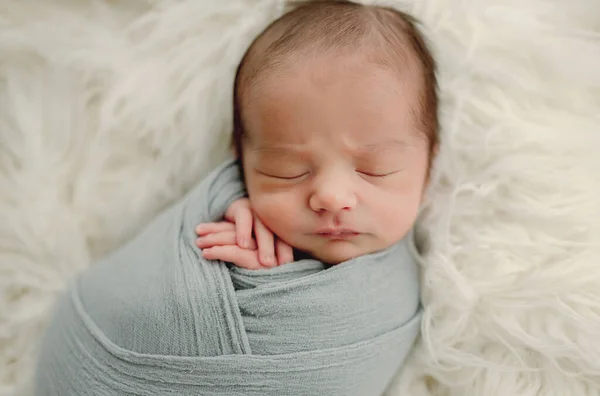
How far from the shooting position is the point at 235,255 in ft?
3.03

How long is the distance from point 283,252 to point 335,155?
0.16 meters

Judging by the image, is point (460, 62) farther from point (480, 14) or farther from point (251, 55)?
point (251, 55)

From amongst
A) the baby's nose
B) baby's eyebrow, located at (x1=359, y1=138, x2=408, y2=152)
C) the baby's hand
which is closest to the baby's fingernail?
the baby's hand

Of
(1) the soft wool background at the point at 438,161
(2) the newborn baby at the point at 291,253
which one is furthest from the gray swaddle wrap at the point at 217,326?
(1) the soft wool background at the point at 438,161

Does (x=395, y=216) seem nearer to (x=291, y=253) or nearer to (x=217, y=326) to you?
(x=291, y=253)

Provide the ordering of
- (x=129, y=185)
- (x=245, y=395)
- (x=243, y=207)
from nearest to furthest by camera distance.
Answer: (x=245, y=395)
(x=243, y=207)
(x=129, y=185)

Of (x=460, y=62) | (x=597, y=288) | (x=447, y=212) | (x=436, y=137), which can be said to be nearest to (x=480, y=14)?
(x=460, y=62)

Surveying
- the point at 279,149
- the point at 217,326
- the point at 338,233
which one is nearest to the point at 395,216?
the point at 338,233

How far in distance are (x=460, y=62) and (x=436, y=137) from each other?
0.14m

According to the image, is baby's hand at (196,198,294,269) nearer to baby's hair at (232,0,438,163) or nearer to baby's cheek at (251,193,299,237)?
baby's cheek at (251,193,299,237)

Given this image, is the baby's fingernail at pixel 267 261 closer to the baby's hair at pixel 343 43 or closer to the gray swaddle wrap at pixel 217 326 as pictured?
the gray swaddle wrap at pixel 217 326

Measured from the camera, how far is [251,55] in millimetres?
985

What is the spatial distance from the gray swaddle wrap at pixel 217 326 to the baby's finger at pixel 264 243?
0.07 ft

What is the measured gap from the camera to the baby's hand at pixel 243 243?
924 mm
